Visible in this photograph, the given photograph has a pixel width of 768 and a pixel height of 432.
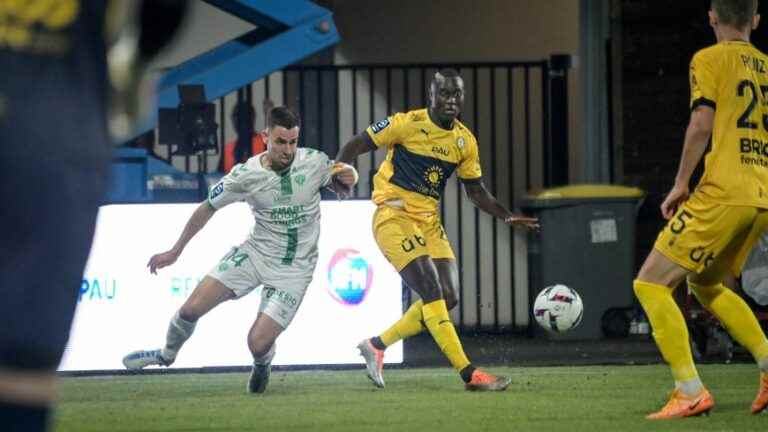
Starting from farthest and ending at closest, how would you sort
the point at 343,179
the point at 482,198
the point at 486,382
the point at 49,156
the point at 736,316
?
1. the point at 482,198
2. the point at 343,179
3. the point at 486,382
4. the point at 736,316
5. the point at 49,156

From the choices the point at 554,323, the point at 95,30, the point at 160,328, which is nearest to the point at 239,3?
the point at 160,328

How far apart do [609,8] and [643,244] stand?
246 cm

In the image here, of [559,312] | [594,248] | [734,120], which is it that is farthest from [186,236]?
[594,248]

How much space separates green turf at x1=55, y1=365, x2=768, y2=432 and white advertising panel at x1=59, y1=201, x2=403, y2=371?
0.21m

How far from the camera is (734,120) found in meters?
7.64

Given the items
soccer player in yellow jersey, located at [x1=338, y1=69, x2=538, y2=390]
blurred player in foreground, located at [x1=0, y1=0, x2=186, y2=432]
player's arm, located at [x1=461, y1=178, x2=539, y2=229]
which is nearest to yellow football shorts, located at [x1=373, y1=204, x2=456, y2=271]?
soccer player in yellow jersey, located at [x1=338, y1=69, x2=538, y2=390]

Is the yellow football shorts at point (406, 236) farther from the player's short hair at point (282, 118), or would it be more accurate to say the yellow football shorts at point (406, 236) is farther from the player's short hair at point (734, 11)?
the player's short hair at point (734, 11)

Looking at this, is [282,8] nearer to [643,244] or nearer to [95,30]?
[643,244]

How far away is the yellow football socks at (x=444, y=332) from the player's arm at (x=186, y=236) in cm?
156

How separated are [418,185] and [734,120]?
331cm

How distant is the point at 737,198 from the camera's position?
24.7 ft

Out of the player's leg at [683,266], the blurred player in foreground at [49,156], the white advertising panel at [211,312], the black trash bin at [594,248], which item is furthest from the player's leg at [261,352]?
the blurred player in foreground at [49,156]

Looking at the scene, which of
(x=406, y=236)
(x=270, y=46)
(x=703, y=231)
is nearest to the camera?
(x=703, y=231)

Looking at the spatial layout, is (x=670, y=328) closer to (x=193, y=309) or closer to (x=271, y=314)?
(x=271, y=314)
